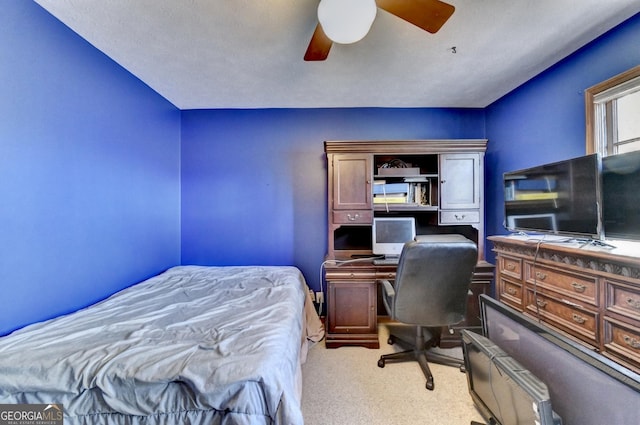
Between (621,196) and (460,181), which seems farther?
(460,181)

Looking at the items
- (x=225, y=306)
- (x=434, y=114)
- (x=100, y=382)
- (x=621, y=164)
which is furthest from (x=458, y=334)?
(x=100, y=382)

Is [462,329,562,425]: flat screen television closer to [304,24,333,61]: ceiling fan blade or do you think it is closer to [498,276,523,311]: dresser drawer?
[498,276,523,311]: dresser drawer

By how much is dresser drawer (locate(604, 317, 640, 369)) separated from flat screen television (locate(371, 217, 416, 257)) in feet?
4.84

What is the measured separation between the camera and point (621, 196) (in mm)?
1263

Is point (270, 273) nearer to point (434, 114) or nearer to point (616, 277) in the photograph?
point (616, 277)

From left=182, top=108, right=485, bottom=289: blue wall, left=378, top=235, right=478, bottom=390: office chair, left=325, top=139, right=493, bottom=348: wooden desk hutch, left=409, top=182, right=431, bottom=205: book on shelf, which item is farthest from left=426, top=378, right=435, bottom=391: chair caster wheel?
left=409, top=182, right=431, bottom=205: book on shelf

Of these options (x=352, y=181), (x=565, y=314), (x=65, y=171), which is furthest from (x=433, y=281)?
(x=65, y=171)

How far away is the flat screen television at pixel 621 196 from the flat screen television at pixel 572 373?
769 millimetres

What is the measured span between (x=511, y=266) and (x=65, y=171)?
10.1 ft

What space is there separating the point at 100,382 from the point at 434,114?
3397mm

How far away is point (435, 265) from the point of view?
5.59ft

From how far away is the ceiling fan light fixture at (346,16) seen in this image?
1102 millimetres

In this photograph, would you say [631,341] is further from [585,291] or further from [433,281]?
[433,281]

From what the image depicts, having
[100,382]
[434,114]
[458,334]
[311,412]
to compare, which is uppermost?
[434,114]
